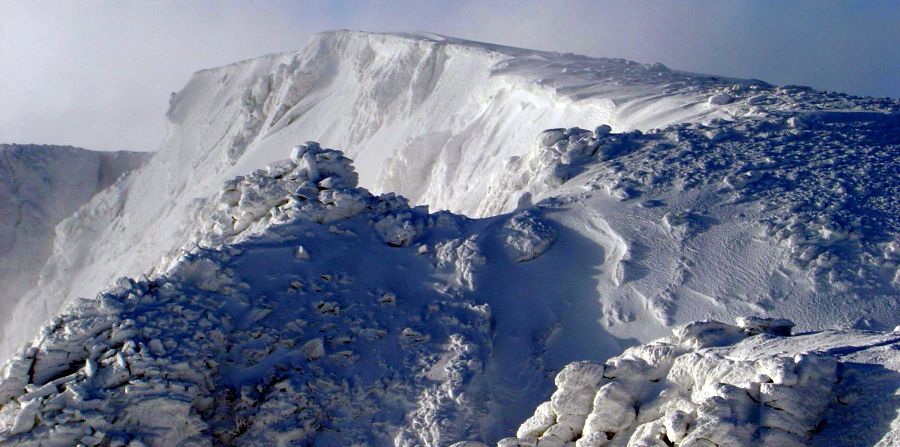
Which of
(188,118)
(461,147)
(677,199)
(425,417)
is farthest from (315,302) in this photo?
(188,118)

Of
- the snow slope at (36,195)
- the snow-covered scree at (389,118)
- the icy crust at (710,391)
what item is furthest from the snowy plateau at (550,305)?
the snow slope at (36,195)

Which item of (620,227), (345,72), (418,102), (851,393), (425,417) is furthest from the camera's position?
(345,72)

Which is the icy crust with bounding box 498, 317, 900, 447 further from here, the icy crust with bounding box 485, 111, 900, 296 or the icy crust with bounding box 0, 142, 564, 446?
the icy crust with bounding box 485, 111, 900, 296

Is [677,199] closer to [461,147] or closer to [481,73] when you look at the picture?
[461,147]

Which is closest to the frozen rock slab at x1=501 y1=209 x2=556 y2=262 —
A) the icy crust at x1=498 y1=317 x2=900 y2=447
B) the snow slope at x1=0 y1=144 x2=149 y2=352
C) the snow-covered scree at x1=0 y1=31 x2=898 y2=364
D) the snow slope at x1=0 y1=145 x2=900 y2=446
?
the snow slope at x1=0 y1=145 x2=900 y2=446

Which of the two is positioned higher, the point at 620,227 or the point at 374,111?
the point at 374,111

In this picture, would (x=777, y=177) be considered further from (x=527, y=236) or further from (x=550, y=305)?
(x=550, y=305)
